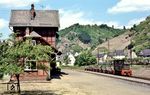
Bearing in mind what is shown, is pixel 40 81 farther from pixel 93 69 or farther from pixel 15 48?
pixel 93 69

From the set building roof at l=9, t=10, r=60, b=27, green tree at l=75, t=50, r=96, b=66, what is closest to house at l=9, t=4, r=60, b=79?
building roof at l=9, t=10, r=60, b=27

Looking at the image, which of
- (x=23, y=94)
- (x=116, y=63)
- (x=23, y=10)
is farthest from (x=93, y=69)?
(x=23, y=94)

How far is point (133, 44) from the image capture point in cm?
19962

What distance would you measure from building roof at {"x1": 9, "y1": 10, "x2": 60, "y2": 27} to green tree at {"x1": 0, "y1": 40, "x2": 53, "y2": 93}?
3129cm

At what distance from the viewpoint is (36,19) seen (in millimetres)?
64688

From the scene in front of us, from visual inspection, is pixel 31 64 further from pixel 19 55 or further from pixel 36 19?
pixel 36 19

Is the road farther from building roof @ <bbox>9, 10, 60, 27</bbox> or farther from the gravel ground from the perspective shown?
building roof @ <bbox>9, 10, 60, 27</bbox>

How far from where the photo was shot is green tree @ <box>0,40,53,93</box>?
30.5m

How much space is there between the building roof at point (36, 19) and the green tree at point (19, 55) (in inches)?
1232

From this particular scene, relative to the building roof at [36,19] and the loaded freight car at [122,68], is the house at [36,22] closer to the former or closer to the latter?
the building roof at [36,19]

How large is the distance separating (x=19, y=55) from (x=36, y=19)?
34004mm

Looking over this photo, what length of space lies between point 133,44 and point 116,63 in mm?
133459

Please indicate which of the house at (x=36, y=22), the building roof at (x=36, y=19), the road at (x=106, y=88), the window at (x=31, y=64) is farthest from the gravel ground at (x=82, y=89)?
the building roof at (x=36, y=19)

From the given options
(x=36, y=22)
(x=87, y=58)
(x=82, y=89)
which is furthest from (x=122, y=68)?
(x=87, y=58)
